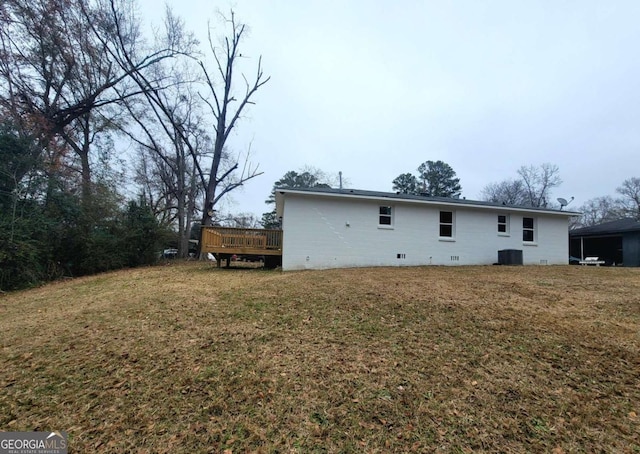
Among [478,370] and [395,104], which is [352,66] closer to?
[395,104]

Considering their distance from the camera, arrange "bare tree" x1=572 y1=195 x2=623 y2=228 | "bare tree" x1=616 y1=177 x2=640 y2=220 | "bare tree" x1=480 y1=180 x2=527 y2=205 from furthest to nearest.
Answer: "bare tree" x1=480 y1=180 x2=527 y2=205, "bare tree" x1=572 y1=195 x2=623 y2=228, "bare tree" x1=616 y1=177 x2=640 y2=220

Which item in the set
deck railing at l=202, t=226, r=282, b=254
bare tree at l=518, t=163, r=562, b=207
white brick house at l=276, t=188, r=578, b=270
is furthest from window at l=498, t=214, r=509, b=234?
bare tree at l=518, t=163, r=562, b=207

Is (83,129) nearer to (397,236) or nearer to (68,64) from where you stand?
(68,64)

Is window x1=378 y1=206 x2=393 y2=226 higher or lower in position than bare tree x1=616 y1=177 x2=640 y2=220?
lower

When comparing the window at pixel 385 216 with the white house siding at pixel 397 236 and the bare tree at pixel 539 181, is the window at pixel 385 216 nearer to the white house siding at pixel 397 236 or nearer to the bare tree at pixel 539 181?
the white house siding at pixel 397 236

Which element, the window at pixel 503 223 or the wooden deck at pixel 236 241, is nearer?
the wooden deck at pixel 236 241

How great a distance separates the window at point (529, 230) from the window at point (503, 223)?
109 centimetres

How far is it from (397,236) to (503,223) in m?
5.74

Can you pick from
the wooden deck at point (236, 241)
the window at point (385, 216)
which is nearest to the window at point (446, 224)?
the window at point (385, 216)

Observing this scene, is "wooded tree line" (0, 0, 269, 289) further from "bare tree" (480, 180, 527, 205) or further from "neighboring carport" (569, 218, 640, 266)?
"bare tree" (480, 180, 527, 205)

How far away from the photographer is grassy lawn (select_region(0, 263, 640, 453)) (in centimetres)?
241

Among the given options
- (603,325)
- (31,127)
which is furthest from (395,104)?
(31,127)

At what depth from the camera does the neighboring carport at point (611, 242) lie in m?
15.4

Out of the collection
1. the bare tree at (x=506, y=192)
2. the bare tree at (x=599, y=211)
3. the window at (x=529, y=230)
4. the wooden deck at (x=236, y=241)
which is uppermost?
the bare tree at (x=506, y=192)
